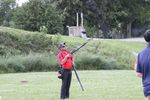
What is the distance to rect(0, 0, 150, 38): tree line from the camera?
59031 millimetres

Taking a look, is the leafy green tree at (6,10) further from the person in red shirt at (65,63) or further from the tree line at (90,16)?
the person in red shirt at (65,63)

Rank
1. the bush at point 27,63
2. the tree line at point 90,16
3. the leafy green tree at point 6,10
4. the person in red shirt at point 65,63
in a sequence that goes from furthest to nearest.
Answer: the leafy green tree at point 6,10 → the tree line at point 90,16 → the bush at point 27,63 → the person in red shirt at point 65,63

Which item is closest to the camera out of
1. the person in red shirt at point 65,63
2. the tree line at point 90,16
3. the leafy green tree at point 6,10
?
the person in red shirt at point 65,63

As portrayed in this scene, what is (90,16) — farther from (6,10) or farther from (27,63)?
(27,63)

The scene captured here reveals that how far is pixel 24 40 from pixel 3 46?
198 cm

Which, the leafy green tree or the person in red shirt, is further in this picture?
the leafy green tree

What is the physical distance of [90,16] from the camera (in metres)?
75.8

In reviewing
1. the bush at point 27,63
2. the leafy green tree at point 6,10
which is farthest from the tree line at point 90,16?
the bush at point 27,63

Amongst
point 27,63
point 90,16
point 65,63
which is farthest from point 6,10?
point 65,63

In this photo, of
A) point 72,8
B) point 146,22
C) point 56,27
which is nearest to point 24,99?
point 56,27

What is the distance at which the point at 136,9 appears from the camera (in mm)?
80812

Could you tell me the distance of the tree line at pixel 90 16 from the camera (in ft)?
194

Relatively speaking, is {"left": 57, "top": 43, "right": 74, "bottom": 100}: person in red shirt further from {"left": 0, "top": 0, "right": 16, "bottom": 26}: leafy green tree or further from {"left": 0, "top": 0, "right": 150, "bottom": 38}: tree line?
{"left": 0, "top": 0, "right": 16, "bottom": 26}: leafy green tree

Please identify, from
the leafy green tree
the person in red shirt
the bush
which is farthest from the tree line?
the person in red shirt
